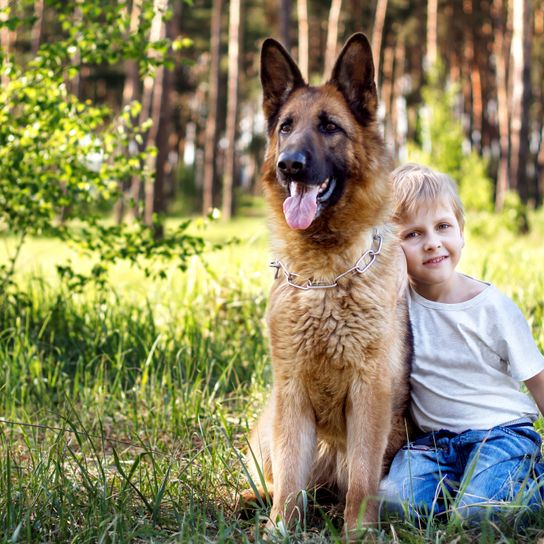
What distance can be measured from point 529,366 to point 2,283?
12.6 feet

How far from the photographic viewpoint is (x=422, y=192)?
10.3ft

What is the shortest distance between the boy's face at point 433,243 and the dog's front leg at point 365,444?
726mm

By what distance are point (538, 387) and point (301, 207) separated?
130cm

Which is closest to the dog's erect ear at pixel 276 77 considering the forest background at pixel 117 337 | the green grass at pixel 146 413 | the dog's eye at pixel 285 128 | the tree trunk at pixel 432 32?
the dog's eye at pixel 285 128

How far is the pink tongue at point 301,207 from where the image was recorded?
2791mm

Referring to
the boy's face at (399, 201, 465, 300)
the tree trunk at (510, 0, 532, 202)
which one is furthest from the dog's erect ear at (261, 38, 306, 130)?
the tree trunk at (510, 0, 532, 202)

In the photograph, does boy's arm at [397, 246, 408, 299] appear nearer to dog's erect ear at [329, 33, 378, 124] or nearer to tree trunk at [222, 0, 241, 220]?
dog's erect ear at [329, 33, 378, 124]

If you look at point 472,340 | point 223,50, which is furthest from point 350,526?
point 223,50

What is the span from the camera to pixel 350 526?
2.59 meters

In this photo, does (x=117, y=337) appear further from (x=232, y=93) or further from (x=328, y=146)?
(x=232, y=93)

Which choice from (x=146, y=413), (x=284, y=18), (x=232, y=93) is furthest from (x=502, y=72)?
(x=146, y=413)

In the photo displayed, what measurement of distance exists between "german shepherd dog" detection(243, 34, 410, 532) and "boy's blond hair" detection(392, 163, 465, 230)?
0.20m

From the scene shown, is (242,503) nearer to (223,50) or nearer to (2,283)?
(2,283)

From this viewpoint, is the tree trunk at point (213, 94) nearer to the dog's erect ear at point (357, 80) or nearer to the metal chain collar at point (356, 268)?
the dog's erect ear at point (357, 80)
